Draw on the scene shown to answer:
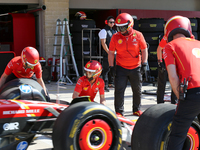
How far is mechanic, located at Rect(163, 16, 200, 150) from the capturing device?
2898mm

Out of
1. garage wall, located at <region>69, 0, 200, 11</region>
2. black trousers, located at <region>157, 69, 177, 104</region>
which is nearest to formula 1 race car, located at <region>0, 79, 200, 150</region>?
black trousers, located at <region>157, 69, 177, 104</region>

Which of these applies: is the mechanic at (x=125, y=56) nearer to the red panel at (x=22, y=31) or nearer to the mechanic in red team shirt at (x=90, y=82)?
the mechanic in red team shirt at (x=90, y=82)

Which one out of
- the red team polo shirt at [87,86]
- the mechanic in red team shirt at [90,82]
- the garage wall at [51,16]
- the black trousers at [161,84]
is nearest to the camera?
the mechanic in red team shirt at [90,82]

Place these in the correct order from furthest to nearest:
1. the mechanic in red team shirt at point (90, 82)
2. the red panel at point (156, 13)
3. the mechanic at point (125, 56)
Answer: the red panel at point (156, 13), the mechanic at point (125, 56), the mechanic in red team shirt at point (90, 82)

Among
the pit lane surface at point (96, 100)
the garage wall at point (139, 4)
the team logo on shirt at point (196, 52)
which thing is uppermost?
the garage wall at point (139, 4)

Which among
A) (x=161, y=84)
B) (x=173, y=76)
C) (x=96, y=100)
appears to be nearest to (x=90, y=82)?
(x=161, y=84)

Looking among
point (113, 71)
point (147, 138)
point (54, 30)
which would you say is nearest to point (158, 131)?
point (147, 138)

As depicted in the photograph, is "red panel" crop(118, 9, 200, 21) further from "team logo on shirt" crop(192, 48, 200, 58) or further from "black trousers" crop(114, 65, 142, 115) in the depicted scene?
"team logo on shirt" crop(192, 48, 200, 58)

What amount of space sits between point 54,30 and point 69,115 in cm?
888

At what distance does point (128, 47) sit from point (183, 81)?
10.5 ft

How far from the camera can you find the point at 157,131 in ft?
10.5

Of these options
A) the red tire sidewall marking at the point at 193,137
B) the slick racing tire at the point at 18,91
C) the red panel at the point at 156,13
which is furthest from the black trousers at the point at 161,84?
the red panel at the point at 156,13

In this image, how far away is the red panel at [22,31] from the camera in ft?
39.8

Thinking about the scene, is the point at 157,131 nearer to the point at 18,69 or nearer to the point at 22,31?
the point at 18,69
